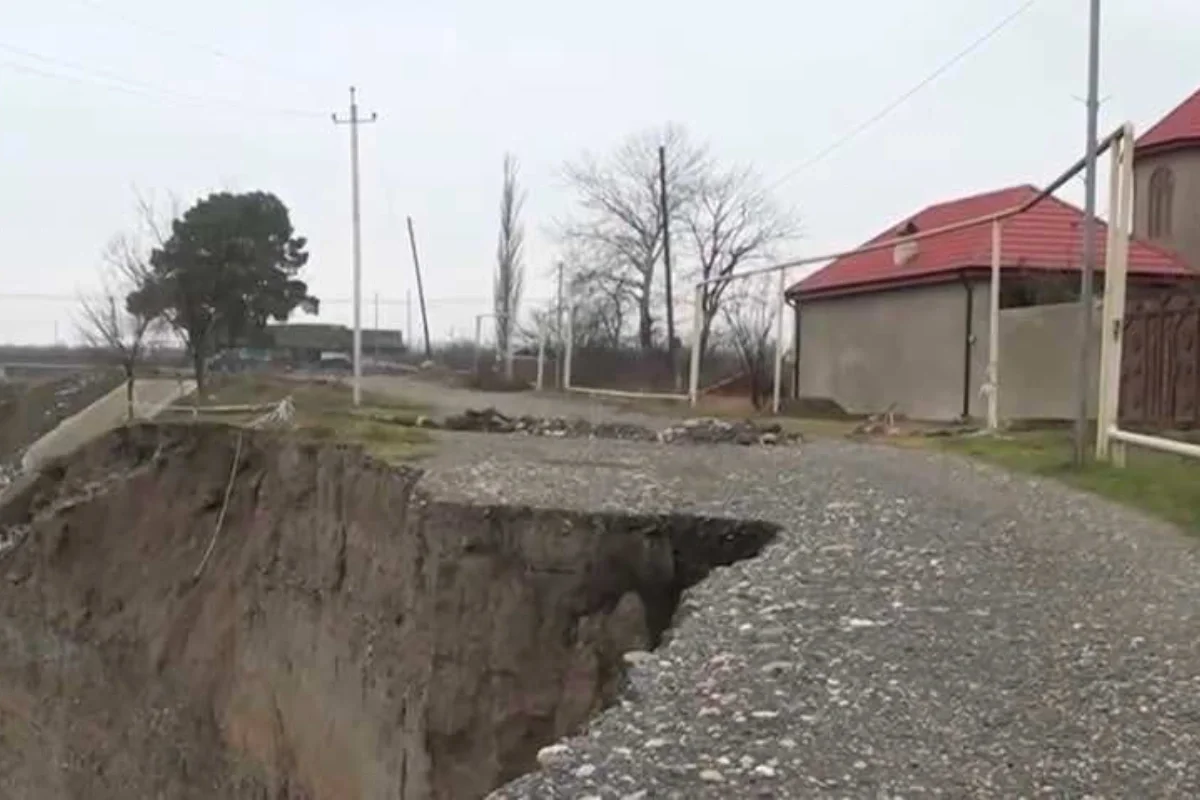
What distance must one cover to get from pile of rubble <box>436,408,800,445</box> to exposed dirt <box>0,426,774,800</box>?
351 cm

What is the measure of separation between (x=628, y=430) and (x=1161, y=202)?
1652 cm

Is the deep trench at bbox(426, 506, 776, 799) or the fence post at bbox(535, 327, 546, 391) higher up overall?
the fence post at bbox(535, 327, 546, 391)

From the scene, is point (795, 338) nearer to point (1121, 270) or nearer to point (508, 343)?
point (508, 343)

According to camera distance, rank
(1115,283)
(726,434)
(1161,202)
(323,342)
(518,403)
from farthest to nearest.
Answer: (323,342)
(1161,202)
(518,403)
(726,434)
(1115,283)

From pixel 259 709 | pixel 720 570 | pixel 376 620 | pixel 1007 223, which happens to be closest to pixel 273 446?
pixel 259 709

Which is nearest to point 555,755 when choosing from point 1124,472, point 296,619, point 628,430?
point 1124,472

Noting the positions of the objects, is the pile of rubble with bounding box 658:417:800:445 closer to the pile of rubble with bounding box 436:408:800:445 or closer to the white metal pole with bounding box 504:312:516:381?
the pile of rubble with bounding box 436:408:800:445

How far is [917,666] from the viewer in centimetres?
553

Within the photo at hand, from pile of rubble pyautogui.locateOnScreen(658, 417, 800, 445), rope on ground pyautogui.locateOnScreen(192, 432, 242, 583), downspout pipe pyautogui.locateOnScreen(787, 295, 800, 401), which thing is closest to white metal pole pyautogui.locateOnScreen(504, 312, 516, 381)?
downspout pipe pyautogui.locateOnScreen(787, 295, 800, 401)

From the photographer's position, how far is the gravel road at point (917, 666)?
431cm

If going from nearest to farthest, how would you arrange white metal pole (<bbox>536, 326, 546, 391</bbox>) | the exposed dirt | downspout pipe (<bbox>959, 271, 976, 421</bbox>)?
1. the exposed dirt
2. downspout pipe (<bbox>959, 271, 976, 421</bbox>)
3. white metal pole (<bbox>536, 326, 546, 391</bbox>)

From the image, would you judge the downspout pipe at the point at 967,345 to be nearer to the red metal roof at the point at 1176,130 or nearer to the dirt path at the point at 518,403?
the dirt path at the point at 518,403

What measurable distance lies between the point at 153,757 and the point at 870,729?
1311 centimetres

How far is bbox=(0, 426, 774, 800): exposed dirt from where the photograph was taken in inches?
363
